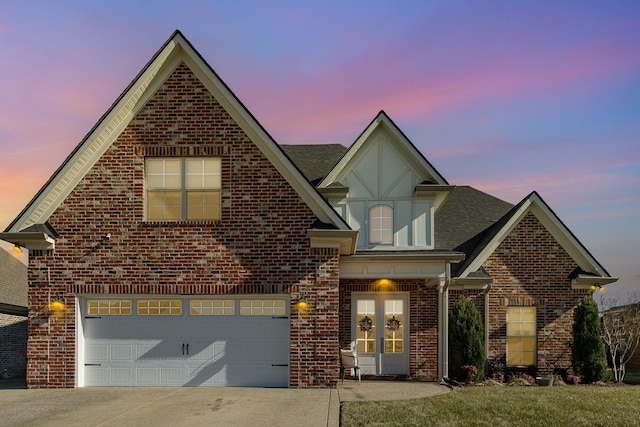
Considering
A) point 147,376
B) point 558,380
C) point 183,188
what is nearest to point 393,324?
point 558,380

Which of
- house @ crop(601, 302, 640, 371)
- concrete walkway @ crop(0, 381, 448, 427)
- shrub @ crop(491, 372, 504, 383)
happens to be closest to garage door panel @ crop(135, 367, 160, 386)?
concrete walkway @ crop(0, 381, 448, 427)

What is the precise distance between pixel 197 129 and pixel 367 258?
19.5 ft

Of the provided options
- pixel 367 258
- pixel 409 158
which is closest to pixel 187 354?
pixel 367 258

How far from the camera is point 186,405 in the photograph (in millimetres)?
12633

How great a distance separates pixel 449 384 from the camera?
1705cm

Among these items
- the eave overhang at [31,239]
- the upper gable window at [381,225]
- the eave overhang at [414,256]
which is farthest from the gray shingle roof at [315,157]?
the eave overhang at [31,239]

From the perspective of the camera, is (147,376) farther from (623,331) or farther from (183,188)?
(623,331)

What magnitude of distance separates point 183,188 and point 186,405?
216 inches

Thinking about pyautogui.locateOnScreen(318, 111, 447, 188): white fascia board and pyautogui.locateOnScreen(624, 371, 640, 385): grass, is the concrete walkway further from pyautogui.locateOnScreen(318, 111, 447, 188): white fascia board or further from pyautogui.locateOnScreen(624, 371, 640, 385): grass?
pyautogui.locateOnScreen(624, 371, 640, 385): grass

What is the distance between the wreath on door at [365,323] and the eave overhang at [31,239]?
9.26m

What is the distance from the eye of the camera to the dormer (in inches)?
741

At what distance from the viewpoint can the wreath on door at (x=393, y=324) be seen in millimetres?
19094

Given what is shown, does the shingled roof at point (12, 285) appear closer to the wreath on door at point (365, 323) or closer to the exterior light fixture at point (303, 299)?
the wreath on door at point (365, 323)

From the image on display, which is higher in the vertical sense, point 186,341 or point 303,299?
point 303,299
